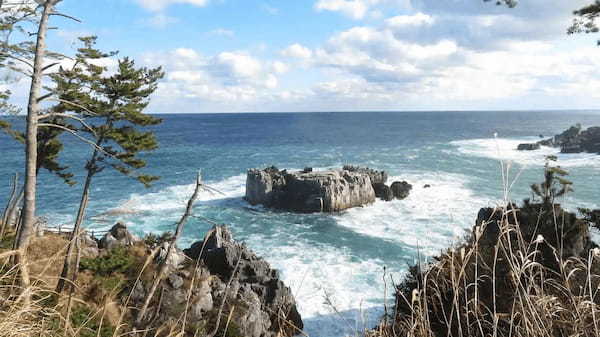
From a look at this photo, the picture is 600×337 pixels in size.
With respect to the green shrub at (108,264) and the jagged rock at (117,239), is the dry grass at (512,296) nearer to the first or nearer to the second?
the green shrub at (108,264)

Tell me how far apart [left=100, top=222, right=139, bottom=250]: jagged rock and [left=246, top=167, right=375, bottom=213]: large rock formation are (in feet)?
87.0

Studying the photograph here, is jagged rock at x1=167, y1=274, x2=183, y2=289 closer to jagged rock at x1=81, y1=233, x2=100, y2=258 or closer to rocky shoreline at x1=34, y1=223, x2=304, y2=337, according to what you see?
rocky shoreline at x1=34, y1=223, x2=304, y2=337

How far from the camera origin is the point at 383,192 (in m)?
53.7

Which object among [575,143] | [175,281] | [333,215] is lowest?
[333,215]

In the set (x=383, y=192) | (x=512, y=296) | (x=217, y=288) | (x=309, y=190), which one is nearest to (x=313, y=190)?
(x=309, y=190)

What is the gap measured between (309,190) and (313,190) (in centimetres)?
61

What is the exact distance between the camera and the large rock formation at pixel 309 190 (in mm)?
48656

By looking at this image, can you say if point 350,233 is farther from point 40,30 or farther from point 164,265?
point 164,265

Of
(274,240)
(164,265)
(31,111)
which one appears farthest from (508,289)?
(274,240)

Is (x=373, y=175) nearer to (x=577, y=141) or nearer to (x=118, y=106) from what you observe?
(x=118, y=106)

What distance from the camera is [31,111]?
11648mm

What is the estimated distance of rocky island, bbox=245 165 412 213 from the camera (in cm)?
4869

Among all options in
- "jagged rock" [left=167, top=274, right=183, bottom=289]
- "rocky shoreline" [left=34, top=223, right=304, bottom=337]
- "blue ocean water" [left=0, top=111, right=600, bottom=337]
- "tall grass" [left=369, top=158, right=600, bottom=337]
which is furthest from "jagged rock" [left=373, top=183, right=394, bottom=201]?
"tall grass" [left=369, top=158, right=600, bottom=337]

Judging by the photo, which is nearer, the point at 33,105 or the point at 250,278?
the point at 33,105
